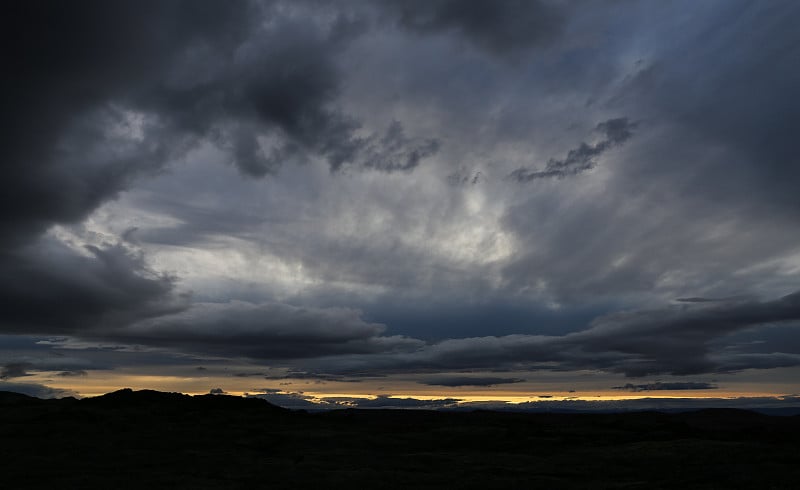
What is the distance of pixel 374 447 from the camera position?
86.1 metres

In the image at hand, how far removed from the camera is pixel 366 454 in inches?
3034

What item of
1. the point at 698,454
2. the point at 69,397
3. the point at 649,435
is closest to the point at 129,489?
the point at 698,454

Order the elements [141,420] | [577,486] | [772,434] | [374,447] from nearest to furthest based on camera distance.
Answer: [577,486], [374,447], [772,434], [141,420]

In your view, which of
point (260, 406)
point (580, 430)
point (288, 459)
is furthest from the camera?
point (260, 406)

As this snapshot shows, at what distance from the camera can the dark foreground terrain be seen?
179 ft

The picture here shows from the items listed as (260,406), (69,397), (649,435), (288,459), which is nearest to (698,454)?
(649,435)

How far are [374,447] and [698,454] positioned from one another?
41463 millimetres

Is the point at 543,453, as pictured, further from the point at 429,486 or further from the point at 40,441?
the point at 40,441

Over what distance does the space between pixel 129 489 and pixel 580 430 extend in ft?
252

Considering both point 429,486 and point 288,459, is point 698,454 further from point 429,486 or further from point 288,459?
point 288,459

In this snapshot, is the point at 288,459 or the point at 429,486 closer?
the point at 429,486

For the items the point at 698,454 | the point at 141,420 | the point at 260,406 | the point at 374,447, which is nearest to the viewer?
the point at 698,454

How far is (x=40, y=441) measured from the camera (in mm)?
89500

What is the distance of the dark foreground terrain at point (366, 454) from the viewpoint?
5469 centimetres
